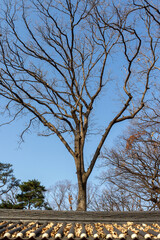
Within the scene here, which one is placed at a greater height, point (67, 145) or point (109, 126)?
point (109, 126)

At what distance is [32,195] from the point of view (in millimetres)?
17484

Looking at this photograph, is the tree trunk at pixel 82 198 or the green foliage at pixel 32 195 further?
the green foliage at pixel 32 195

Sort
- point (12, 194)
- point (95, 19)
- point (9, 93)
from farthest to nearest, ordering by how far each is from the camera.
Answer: point (12, 194) → point (9, 93) → point (95, 19)

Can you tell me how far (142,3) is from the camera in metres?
6.66

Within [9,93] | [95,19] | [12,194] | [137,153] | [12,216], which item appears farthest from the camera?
[12,194]

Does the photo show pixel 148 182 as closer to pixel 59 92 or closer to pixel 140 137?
pixel 140 137

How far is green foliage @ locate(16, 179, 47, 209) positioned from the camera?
16.9 meters

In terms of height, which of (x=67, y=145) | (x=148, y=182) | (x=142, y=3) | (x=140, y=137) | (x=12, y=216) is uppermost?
(x=142, y=3)

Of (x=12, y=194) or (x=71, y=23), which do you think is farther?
(x=12, y=194)

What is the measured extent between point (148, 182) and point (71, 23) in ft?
27.2

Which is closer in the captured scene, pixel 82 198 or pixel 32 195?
pixel 82 198

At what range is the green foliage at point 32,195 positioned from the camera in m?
16.9

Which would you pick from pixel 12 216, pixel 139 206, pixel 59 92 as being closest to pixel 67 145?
pixel 59 92

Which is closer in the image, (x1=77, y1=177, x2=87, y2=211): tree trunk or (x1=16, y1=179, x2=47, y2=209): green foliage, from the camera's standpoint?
(x1=77, y1=177, x2=87, y2=211): tree trunk
